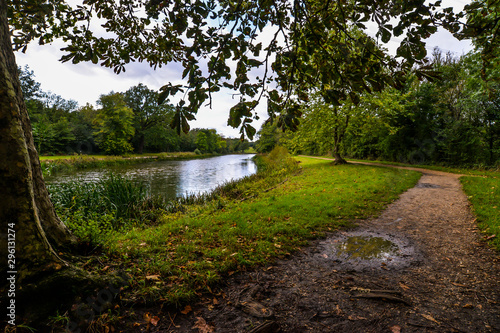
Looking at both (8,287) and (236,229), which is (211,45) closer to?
(8,287)

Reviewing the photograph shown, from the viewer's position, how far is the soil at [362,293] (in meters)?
2.06

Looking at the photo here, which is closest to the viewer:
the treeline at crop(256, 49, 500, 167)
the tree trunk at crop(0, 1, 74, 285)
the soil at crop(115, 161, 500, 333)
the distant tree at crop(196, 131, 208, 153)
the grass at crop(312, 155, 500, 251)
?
the tree trunk at crop(0, 1, 74, 285)

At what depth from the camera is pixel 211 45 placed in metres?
1.79

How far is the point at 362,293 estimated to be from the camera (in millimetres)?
2541

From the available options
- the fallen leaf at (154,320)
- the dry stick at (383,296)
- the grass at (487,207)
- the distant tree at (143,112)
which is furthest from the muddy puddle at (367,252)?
the distant tree at (143,112)

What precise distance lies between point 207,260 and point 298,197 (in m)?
4.89

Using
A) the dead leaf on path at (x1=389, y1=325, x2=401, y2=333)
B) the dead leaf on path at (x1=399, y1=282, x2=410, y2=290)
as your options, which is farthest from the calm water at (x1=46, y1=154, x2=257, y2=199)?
the dead leaf on path at (x1=389, y1=325, x2=401, y2=333)

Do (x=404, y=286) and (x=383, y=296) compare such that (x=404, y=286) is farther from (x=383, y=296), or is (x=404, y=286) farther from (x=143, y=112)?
(x=143, y=112)

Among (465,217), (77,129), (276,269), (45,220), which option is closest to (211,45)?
(45,220)

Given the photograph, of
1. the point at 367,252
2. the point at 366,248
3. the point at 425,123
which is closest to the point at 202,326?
the point at 367,252

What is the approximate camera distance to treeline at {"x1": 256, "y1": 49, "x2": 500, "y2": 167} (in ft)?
44.6

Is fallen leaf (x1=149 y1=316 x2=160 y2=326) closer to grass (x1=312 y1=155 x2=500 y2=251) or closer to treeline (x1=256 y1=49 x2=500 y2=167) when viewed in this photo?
grass (x1=312 y1=155 x2=500 y2=251)

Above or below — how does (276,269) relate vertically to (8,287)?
below

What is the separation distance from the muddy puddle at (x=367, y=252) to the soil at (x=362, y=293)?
2cm
